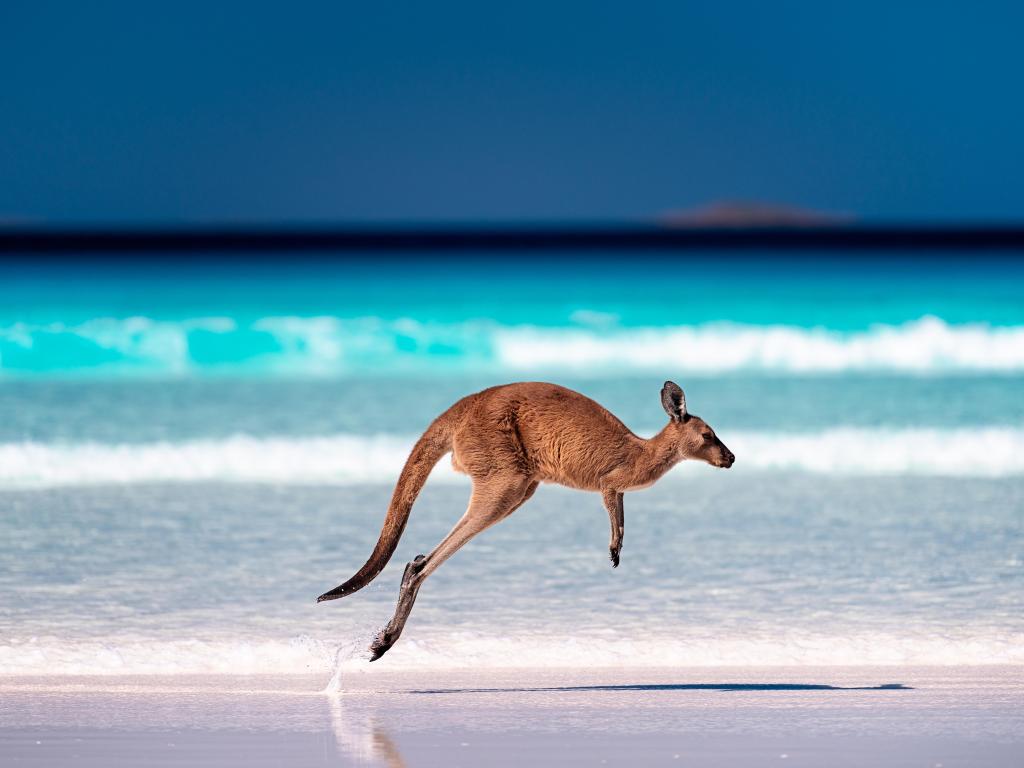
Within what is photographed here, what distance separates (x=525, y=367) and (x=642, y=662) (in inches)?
495

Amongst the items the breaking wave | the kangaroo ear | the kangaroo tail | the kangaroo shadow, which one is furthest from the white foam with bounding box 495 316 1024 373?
the kangaroo ear

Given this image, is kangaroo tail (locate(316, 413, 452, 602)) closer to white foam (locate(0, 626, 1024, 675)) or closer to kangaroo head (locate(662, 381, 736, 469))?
kangaroo head (locate(662, 381, 736, 469))

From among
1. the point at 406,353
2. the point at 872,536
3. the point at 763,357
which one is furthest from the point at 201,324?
the point at 872,536

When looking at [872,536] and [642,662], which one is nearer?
[642,662]

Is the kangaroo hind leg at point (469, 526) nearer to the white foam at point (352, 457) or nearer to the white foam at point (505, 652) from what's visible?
the white foam at point (505, 652)

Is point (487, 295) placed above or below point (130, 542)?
above

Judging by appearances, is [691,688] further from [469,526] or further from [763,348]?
[763,348]

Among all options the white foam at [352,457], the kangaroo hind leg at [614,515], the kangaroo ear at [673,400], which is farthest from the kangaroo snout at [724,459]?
the white foam at [352,457]

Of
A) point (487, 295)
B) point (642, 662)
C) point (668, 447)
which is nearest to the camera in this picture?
point (668, 447)

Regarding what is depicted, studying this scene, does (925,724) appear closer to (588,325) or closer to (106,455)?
(106,455)

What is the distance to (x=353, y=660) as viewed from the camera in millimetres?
4609

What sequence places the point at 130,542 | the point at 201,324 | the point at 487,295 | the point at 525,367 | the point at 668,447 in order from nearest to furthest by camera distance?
1. the point at 668,447
2. the point at 130,542
3. the point at 525,367
4. the point at 201,324
5. the point at 487,295

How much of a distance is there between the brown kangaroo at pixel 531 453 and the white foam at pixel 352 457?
4503mm

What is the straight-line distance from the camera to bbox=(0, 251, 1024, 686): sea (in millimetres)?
4828
